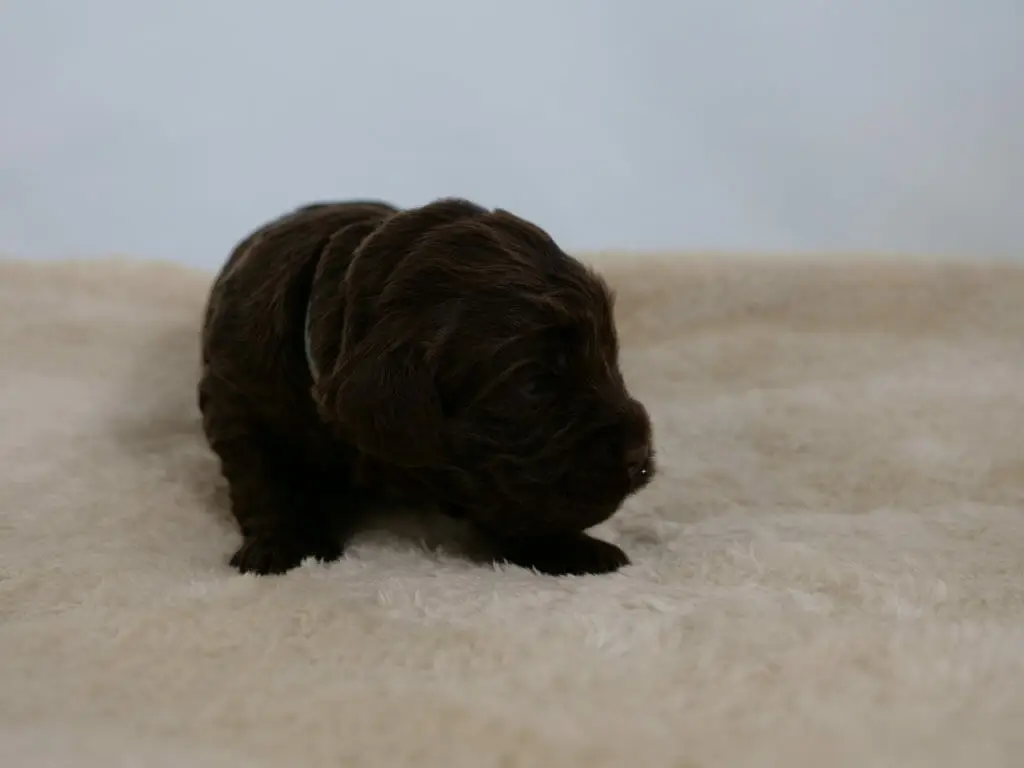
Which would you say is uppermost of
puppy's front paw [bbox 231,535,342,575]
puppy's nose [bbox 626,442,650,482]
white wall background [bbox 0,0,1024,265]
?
white wall background [bbox 0,0,1024,265]

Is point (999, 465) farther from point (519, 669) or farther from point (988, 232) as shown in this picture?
point (988, 232)

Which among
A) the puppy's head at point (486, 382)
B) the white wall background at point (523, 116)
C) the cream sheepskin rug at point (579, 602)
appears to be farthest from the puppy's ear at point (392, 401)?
the white wall background at point (523, 116)

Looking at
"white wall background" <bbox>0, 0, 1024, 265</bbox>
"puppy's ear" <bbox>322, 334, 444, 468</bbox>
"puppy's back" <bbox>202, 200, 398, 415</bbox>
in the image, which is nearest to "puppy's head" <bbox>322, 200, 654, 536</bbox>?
"puppy's ear" <bbox>322, 334, 444, 468</bbox>

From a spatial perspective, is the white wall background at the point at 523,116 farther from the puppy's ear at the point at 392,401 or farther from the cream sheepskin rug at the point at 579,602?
the puppy's ear at the point at 392,401

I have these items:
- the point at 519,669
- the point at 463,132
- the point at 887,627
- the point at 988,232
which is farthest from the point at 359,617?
the point at 988,232

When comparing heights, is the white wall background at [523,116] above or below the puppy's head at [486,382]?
above

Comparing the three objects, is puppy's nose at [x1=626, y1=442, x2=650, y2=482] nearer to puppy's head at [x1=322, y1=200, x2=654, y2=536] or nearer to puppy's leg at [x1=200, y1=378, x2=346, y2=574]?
puppy's head at [x1=322, y1=200, x2=654, y2=536]
